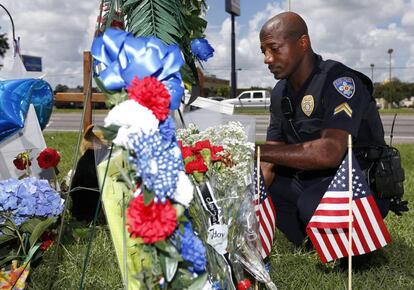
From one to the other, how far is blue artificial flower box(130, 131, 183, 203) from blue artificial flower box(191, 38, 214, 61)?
90 cm

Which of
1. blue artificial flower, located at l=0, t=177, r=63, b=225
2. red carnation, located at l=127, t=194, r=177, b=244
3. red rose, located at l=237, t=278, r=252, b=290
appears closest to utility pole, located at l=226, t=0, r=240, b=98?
blue artificial flower, located at l=0, t=177, r=63, b=225

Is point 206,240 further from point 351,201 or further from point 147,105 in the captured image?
point 351,201

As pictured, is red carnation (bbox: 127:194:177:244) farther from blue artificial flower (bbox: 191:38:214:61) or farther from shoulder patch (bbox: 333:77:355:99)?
shoulder patch (bbox: 333:77:355:99)

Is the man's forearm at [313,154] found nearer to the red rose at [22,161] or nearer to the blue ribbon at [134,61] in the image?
the blue ribbon at [134,61]

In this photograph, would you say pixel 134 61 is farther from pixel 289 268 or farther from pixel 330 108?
pixel 289 268

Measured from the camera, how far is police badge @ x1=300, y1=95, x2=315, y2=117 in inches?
127

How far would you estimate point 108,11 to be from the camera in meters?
2.15

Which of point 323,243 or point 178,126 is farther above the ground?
point 178,126

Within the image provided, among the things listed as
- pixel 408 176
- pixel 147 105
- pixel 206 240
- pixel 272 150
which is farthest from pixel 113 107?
pixel 408 176

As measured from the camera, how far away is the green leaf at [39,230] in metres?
2.60

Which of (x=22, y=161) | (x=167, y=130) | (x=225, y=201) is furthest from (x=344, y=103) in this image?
(x=22, y=161)

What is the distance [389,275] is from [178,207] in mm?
2094

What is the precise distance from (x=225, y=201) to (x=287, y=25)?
1.30 m

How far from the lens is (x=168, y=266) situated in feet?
5.18
